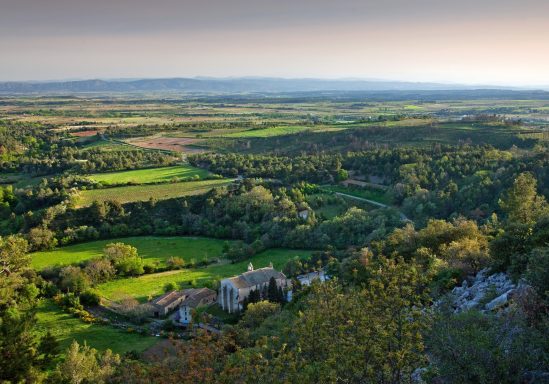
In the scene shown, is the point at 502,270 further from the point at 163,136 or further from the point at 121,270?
the point at 163,136

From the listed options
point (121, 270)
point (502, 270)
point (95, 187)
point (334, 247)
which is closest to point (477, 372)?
point (502, 270)

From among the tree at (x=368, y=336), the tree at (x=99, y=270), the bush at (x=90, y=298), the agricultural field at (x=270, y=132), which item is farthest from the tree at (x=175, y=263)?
the agricultural field at (x=270, y=132)

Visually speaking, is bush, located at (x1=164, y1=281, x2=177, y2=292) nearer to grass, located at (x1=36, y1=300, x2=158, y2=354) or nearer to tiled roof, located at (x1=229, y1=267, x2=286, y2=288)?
tiled roof, located at (x1=229, y1=267, x2=286, y2=288)

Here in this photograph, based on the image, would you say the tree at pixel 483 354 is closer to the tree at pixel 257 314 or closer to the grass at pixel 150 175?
the tree at pixel 257 314

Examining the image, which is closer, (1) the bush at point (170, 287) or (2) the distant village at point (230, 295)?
(2) the distant village at point (230, 295)

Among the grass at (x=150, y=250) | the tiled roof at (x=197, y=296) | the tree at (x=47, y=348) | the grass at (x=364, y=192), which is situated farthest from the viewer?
the grass at (x=364, y=192)

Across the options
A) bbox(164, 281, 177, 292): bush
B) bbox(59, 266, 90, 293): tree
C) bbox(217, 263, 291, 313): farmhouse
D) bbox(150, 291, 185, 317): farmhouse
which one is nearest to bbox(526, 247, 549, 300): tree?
bbox(217, 263, 291, 313): farmhouse
